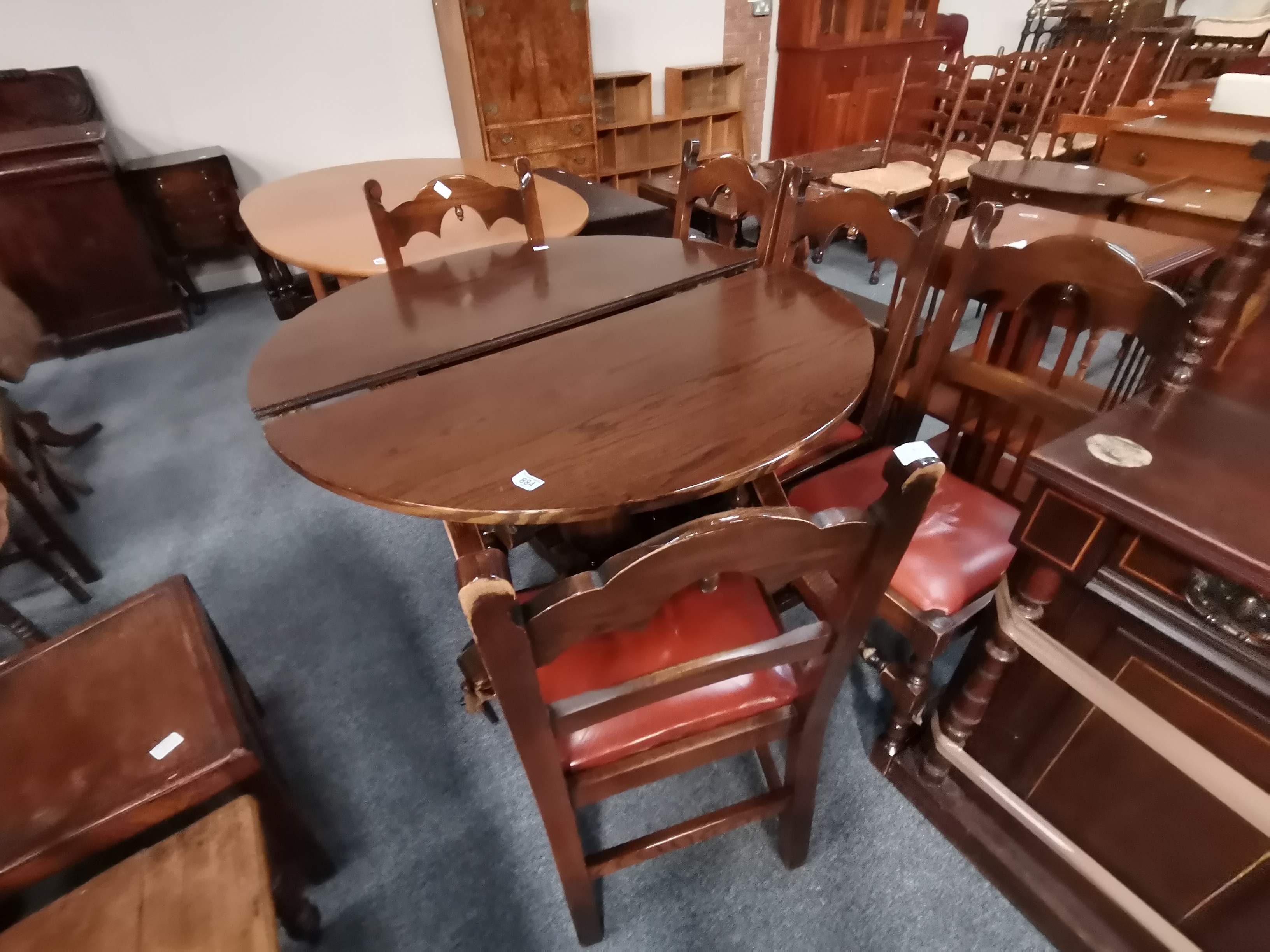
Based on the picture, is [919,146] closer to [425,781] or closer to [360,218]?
[360,218]

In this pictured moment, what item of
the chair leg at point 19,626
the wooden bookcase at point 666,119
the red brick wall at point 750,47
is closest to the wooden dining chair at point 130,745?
the chair leg at point 19,626

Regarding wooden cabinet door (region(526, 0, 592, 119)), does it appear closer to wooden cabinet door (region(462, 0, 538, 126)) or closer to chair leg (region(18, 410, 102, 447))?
→ wooden cabinet door (region(462, 0, 538, 126))

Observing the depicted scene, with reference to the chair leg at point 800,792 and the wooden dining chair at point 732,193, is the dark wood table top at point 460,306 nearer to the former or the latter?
the wooden dining chair at point 732,193

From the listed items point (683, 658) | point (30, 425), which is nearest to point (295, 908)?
point (683, 658)

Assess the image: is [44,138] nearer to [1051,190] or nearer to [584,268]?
[584,268]

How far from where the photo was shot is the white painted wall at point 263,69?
2834 mm

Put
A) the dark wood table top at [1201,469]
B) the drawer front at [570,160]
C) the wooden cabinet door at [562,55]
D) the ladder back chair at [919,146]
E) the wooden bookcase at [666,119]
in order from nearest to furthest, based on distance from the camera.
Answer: the dark wood table top at [1201,469]
the wooden cabinet door at [562,55]
the ladder back chair at [919,146]
the drawer front at [570,160]
the wooden bookcase at [666,119]

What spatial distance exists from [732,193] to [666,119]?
2.67 m

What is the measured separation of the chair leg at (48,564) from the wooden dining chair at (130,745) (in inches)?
30.7

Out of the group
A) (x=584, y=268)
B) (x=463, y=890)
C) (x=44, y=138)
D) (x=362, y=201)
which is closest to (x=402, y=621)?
(x=463, y=890)

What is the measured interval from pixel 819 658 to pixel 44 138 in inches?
144

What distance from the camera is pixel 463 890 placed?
124 centimetres

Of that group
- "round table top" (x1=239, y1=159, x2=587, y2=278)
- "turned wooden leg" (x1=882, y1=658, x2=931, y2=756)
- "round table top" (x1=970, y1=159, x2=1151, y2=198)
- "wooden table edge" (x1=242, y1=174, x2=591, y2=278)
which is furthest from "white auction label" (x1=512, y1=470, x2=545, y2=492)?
"round table top" (x1=970, y1=159, x2=1151, y2=198)

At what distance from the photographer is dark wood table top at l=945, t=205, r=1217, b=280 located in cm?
157
